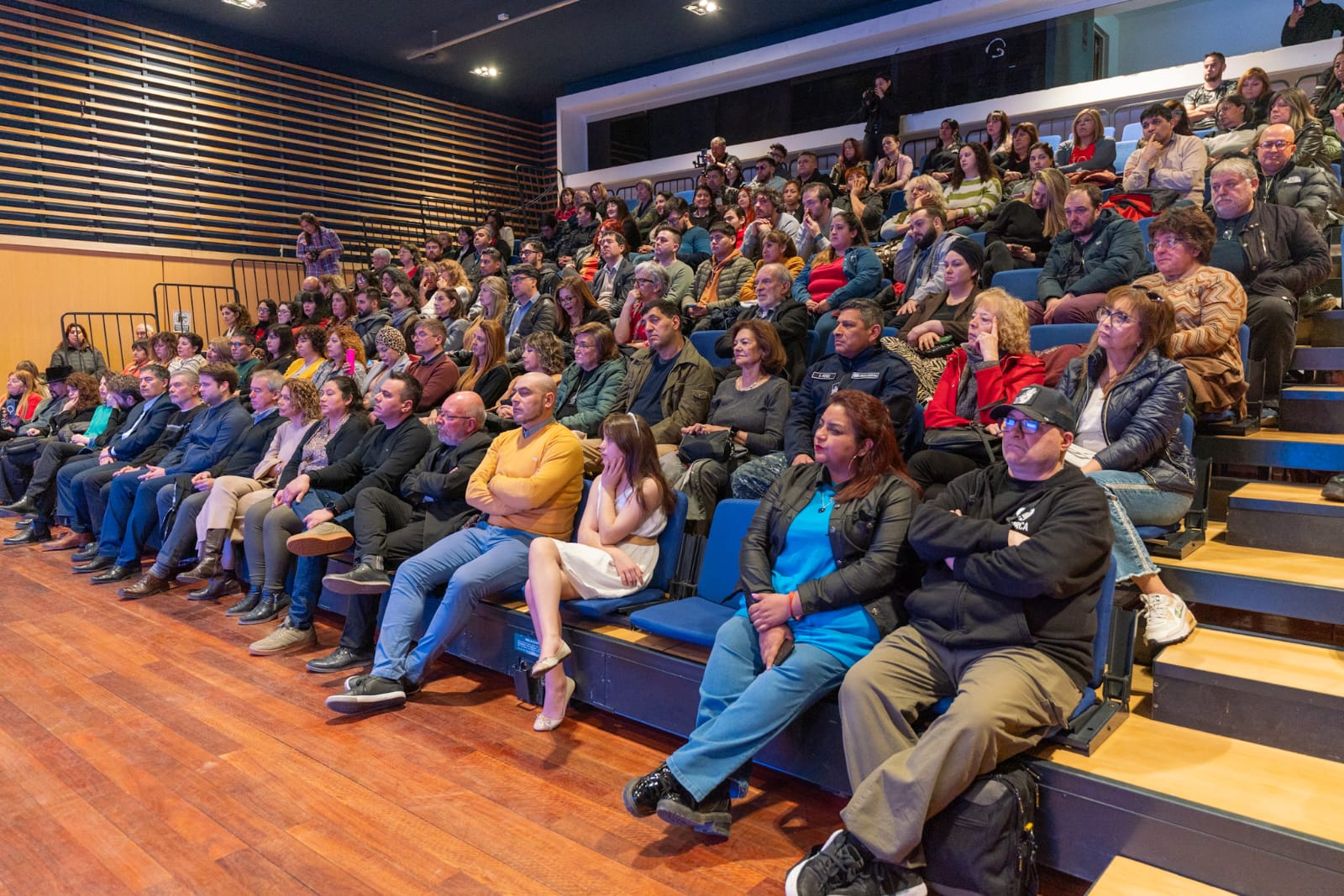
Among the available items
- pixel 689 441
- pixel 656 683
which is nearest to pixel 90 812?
pixel 656 683

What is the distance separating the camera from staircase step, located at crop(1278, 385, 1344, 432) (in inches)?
123

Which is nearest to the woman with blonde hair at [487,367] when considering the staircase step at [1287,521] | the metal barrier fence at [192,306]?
the staircase step at [1287,521]

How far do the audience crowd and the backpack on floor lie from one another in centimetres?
5

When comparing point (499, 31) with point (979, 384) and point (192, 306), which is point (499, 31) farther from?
point (979, 384)

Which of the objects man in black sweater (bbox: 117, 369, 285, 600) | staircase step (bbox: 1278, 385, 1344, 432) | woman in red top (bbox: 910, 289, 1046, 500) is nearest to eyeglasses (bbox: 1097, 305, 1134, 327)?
woman in red top (bbox: 910, 289, 1046, 500)

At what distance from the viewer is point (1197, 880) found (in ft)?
5.55

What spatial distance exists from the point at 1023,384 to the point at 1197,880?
64.9 inches

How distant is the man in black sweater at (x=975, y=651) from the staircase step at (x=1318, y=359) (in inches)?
80.6

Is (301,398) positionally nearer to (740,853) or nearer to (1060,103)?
(740,853)

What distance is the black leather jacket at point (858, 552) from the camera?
223 cm

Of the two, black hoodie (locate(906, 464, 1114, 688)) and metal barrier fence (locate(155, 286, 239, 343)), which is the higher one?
metal barrier fence (locate(155, 286, 239, 343))

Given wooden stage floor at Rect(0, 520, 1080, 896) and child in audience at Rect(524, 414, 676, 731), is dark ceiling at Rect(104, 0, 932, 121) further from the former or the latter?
wooden stage floor at Rect(0, 520, 1080, 896)

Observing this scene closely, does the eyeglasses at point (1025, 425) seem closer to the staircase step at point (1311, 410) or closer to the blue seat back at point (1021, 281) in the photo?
the staircase step at point (1311, 410)

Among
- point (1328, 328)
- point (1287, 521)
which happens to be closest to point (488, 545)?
point (1287, 521)
